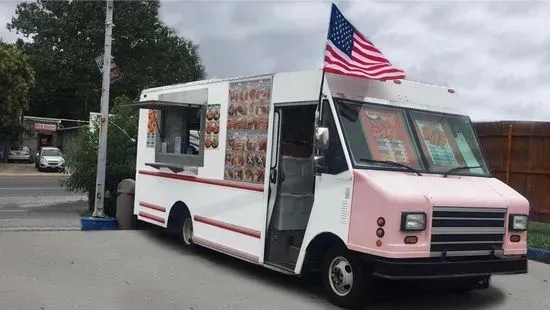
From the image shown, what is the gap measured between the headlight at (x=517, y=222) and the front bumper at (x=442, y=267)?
1.11 ft

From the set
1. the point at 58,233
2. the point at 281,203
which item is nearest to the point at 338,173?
the point at 281,203

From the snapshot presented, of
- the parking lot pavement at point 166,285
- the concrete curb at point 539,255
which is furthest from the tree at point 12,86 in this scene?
the concrete curb at point 539,255

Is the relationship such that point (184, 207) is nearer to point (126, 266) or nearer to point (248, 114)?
point (126, 266)

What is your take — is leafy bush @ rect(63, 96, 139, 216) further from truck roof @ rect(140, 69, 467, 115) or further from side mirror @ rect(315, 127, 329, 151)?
side mirror @ rect(315, 127, 329, 151)

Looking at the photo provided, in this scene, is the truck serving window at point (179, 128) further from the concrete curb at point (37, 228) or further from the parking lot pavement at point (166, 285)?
the concrete curb at point (37, 228)

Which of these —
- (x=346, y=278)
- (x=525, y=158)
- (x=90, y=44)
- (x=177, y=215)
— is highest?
(x=90, y=44)

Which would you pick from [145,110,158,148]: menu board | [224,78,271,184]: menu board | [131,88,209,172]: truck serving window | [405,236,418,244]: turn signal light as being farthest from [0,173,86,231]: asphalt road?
[405,236,418,244]: turn signal light

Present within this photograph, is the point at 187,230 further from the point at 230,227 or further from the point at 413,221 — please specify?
the point at 413,221

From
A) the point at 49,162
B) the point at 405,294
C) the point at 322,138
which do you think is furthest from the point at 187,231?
the point at 49,162

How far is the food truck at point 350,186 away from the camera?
6.43 meters

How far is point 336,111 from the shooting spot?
7059 mm

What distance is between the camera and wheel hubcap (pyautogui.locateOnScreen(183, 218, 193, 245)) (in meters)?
10.1

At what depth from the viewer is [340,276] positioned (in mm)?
6938

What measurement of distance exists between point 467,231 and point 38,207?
45.7 ft
